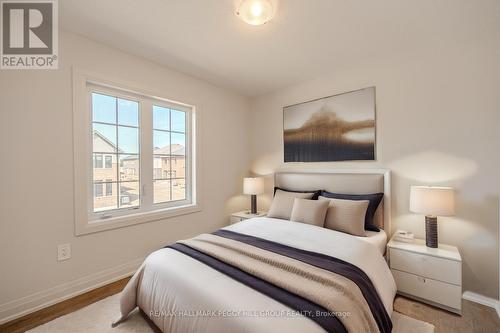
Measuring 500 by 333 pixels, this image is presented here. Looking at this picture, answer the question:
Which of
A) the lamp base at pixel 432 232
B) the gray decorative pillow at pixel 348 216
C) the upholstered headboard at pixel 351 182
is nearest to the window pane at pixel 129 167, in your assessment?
the upholstered headboard at pixel 351 182

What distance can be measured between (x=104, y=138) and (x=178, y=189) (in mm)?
1101

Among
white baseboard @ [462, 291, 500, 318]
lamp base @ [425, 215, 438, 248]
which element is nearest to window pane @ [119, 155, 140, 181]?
lamp base @ [425, 215, 438, 248]

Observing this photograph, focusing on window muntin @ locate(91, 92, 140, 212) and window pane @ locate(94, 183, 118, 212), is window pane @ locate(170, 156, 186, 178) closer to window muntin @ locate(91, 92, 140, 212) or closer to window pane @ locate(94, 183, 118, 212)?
window muntin @ locate(91, 92, 140, 212)

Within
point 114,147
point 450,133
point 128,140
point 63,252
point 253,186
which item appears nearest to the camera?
point 63,252

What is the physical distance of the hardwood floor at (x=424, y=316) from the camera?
1.64m

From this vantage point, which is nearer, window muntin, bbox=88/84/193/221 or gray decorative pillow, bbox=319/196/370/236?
gray decorative pillow, bbox=319/196/370/236

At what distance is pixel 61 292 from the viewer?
1.97 m

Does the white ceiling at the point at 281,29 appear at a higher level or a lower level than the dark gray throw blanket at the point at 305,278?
higher

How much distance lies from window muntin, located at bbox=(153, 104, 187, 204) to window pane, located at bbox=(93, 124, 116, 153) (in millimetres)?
467

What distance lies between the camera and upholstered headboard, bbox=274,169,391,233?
241cm

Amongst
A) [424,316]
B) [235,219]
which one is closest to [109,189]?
[235,219]

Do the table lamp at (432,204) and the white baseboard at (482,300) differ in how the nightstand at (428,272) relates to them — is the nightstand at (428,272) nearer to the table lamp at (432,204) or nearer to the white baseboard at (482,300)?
the table lamp at (432,204)

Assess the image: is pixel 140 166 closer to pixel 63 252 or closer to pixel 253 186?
pixel 63 252

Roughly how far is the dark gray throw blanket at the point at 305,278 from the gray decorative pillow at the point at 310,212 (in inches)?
25.6
